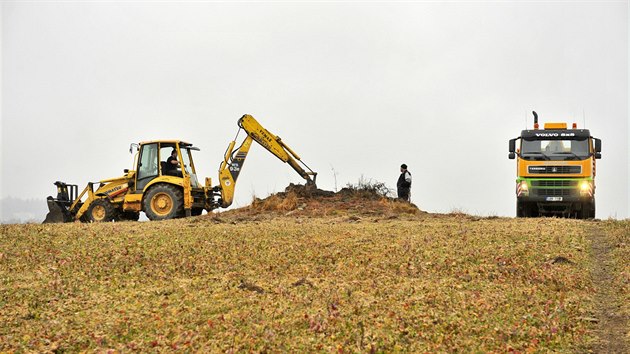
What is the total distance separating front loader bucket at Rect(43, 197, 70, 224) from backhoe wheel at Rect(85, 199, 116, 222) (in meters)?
1.61

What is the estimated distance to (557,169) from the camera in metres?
26.9

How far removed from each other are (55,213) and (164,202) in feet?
18.2

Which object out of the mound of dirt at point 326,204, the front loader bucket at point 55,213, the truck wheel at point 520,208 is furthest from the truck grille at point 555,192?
the front loader bucket at point 55,213

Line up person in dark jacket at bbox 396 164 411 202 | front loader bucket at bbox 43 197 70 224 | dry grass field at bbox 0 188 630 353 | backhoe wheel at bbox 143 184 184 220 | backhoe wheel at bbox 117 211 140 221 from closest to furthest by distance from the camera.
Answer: dry grass field at bbox 0 188 630 353 → backhoe wheel at bbox 143 184 184 220 → backhoe wheel at bbox 117 211 140 221 → front loader bucket at bbox 43 197 70 224 → person in dark jacket at bbox 396 164 411 202

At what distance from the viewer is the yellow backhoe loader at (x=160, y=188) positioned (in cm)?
2711

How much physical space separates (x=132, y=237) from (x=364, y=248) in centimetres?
632

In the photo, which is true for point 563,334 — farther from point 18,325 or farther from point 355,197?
point 355,197

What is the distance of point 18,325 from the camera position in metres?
11.3

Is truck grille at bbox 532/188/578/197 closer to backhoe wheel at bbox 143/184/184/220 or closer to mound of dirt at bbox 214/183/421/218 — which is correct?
mound of dirt at bbox 214/183/421/218

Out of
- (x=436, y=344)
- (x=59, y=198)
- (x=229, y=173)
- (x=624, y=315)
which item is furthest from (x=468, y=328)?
(x=59, y=198)

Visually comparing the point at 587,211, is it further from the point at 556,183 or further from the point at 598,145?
the point at 598,145

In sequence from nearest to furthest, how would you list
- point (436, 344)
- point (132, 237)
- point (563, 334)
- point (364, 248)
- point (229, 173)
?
1. point (436, 344)
2. point (563, 334)
3. point (364, 248)
4. point (132, 237)
5. point (229, 173)

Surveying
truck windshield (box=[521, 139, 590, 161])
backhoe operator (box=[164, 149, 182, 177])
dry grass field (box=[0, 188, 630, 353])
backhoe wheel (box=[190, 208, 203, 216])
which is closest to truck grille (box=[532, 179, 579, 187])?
truck windshield (box=[521, 139, 590, 161])

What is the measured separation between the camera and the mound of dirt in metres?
27.5
